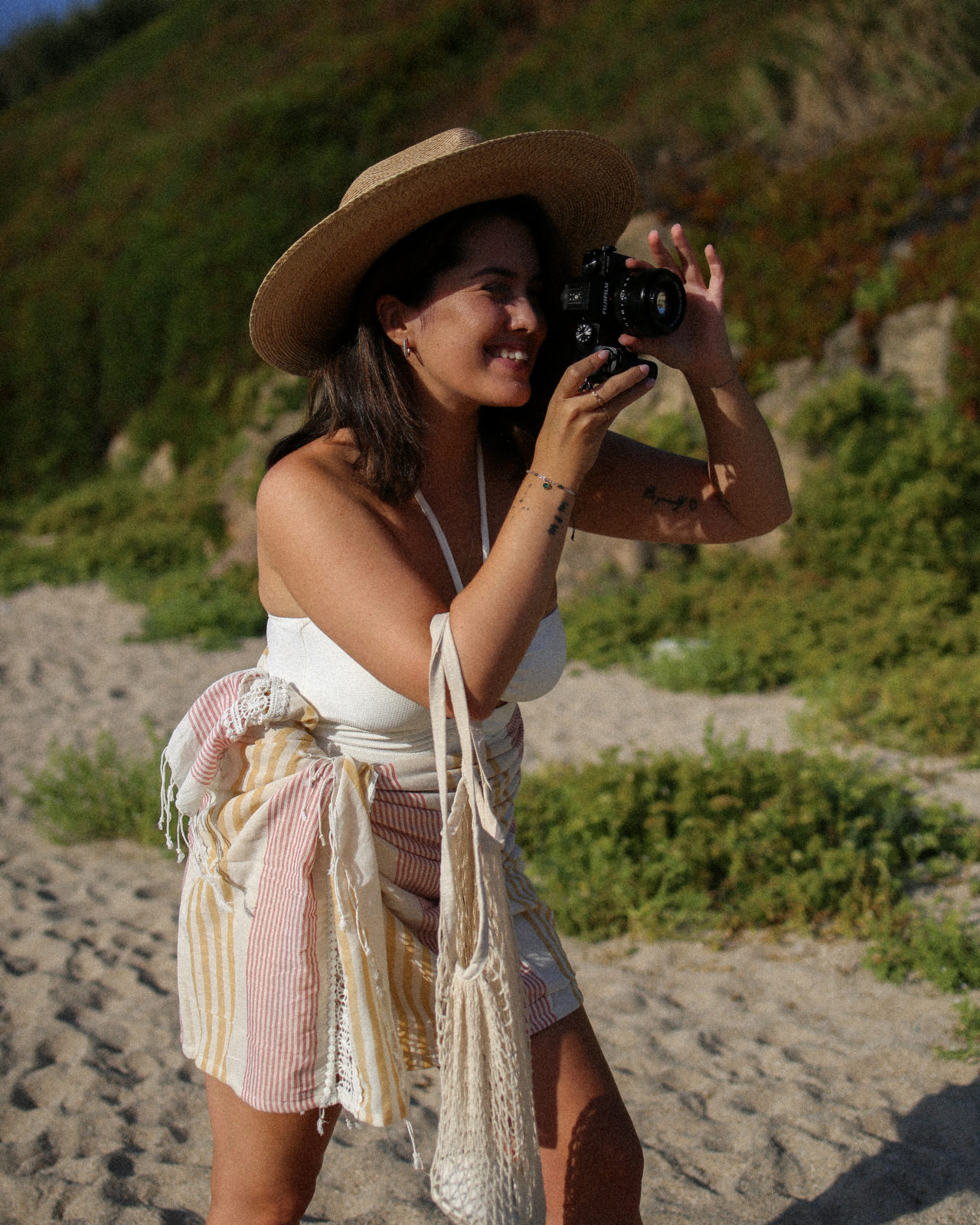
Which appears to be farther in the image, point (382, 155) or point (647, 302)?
point (382, 155)

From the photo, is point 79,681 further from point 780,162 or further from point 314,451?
point 780,162

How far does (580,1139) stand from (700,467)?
3.92 feet

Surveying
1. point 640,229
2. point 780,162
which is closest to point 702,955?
point 640,229

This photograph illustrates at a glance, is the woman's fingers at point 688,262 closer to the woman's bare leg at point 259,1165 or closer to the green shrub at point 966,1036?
the woman's bare leg at point 259,1165

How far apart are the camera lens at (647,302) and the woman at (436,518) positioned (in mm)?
33

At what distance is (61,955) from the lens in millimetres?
3627

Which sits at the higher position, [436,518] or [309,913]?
[436,518]

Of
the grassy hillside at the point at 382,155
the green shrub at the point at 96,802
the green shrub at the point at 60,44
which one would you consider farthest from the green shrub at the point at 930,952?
the green shrub at the point at 60,44

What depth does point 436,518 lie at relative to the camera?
1916 millimetres

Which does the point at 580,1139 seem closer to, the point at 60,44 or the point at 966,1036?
the point at 966,1036

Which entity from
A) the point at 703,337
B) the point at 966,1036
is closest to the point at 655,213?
the point at 966,1036

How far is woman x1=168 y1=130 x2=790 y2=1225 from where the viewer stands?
1.64m

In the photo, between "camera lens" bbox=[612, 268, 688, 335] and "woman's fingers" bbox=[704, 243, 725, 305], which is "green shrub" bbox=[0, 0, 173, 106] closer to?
"woman's fingers" bbox=[704, 243, 725, 305]

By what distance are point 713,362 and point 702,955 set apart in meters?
2.15
